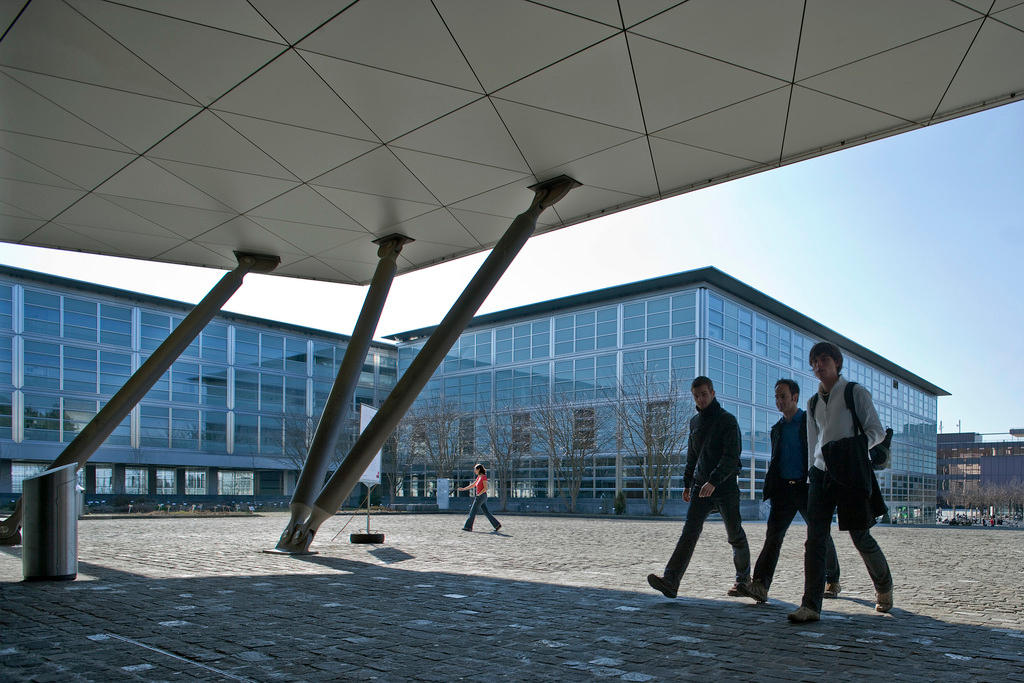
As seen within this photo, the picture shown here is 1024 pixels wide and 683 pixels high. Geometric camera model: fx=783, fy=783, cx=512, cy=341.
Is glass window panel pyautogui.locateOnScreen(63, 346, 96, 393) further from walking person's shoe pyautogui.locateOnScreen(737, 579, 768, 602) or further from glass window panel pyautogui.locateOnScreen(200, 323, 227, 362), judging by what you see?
walking person's shoe pyautogui.locateOnScreen(737, 579, 768, 602)

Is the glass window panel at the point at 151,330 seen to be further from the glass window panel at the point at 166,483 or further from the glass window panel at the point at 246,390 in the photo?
the glass window panel at the point at 166,483

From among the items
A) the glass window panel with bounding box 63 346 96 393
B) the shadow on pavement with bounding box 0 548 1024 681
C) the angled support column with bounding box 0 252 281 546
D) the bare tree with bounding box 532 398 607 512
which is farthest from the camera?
the glass window panel with bounding box 63 346 96 393

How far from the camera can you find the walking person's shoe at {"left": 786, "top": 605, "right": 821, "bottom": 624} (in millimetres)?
5926

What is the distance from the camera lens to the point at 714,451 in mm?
7199

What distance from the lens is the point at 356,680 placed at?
13.7ft

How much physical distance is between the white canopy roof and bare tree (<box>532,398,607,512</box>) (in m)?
35.0

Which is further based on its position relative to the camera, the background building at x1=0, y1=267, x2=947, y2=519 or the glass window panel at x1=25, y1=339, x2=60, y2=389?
the glass window panel at x1=25, y1=339, x2=60, y2=389

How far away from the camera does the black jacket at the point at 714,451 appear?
23.4ft

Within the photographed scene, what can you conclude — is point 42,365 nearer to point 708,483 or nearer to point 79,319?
point 79,319

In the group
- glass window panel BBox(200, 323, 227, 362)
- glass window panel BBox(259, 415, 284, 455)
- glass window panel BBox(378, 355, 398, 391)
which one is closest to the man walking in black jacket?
glass window panel BBox(200, 323, 227, 362)

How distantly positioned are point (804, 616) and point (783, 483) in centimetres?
151

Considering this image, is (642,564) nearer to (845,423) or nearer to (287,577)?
(287,577)

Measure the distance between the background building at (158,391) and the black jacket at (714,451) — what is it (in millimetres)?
52673

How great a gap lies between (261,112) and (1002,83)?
26.6 feet
